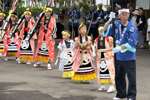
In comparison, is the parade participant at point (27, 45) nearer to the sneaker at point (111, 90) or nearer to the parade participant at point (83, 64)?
the parade participant at point (83, 64)

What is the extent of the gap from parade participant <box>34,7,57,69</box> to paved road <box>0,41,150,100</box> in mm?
365

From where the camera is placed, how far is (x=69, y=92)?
7.49 metres

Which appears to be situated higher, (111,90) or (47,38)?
(47,38)

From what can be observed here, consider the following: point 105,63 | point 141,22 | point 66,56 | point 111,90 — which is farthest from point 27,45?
point 141,22

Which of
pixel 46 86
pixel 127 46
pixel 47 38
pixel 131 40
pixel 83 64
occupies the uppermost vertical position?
pixel 131 40

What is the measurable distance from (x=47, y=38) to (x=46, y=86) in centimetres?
334

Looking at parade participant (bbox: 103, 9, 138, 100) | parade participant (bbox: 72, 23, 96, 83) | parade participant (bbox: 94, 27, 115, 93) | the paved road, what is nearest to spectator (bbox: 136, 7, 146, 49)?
the paved road

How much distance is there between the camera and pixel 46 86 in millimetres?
8164

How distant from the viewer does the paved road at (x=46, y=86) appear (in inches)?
279

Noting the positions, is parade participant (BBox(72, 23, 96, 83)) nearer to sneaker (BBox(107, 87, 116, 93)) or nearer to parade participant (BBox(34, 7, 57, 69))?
sneaker (BBox(107, 87, 116, 93))

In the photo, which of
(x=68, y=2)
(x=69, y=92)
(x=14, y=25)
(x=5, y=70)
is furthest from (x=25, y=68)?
(x=68, y=2)

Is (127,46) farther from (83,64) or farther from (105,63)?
(83,64)

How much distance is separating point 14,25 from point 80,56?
5.24 metres

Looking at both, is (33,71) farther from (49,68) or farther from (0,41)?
(0,41)
